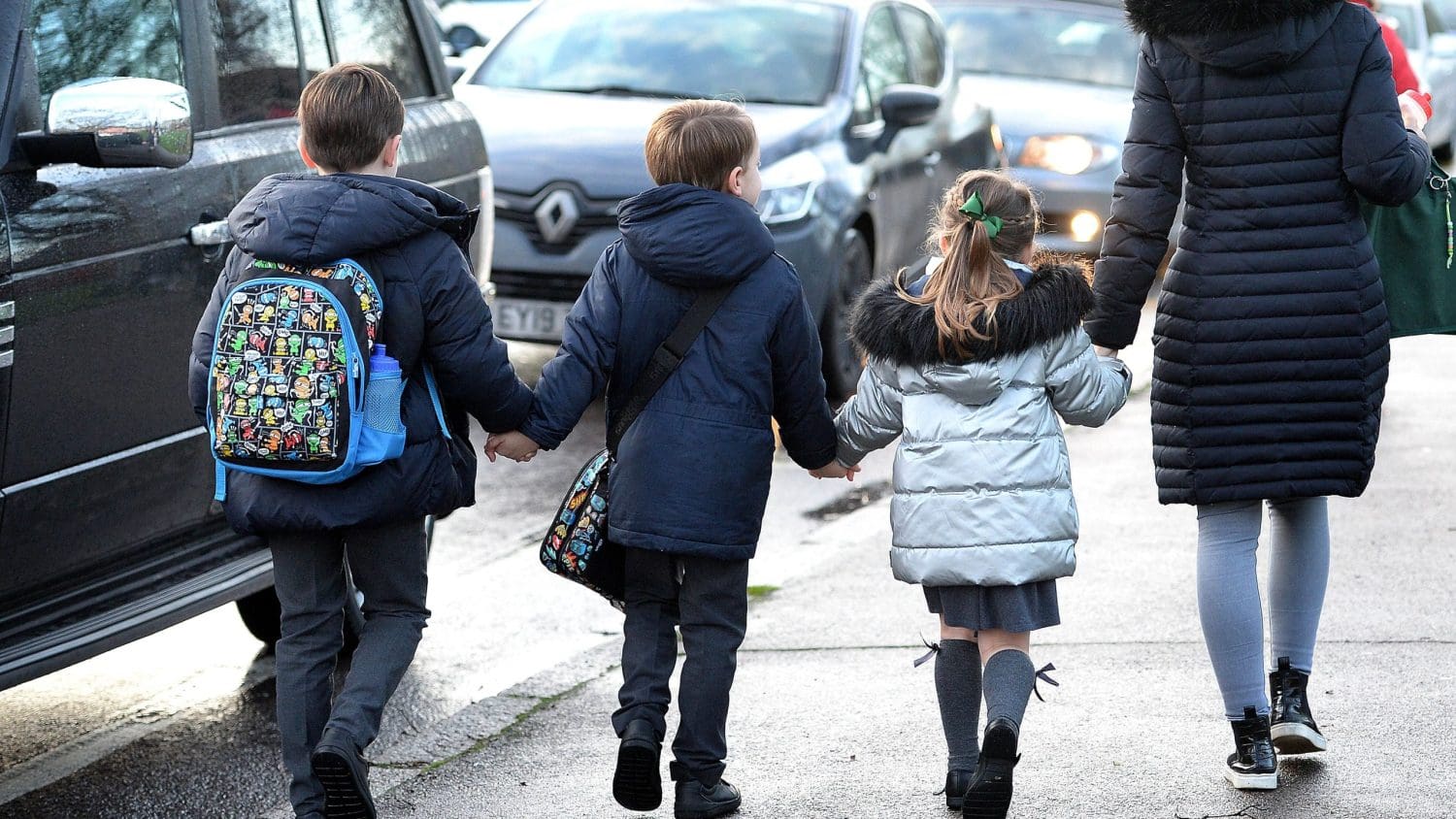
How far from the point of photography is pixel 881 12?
966 centimetres

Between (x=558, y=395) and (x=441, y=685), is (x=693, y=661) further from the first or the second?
(x=441, y=685)

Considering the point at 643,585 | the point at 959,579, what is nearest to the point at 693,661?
the point at 643,585

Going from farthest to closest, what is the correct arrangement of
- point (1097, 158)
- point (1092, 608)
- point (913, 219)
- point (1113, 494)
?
point (1097, 158) → point (913, 219) → point (1113, 494) → point (1092, 608)

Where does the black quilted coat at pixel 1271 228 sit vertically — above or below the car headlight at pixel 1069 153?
above

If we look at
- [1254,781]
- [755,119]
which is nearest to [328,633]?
[1254,781]

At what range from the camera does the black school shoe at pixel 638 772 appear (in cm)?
365

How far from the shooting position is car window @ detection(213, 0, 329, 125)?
15.3 ft

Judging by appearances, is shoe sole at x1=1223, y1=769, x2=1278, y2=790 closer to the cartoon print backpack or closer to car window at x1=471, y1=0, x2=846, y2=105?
the cartoon print backpack

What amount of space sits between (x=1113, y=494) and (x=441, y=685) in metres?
2.73

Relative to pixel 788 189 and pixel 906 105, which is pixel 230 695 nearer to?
pixel 788 189

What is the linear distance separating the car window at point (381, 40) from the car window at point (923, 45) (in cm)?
456

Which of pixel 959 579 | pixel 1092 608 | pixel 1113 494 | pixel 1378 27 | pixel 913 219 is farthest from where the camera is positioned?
pixel 913 219

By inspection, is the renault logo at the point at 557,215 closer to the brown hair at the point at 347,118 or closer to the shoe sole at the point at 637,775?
the brown hair at the point at 347,118

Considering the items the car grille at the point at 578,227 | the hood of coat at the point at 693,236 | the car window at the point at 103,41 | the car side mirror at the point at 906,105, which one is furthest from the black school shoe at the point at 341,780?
the car side mirror at the point at 906,105
